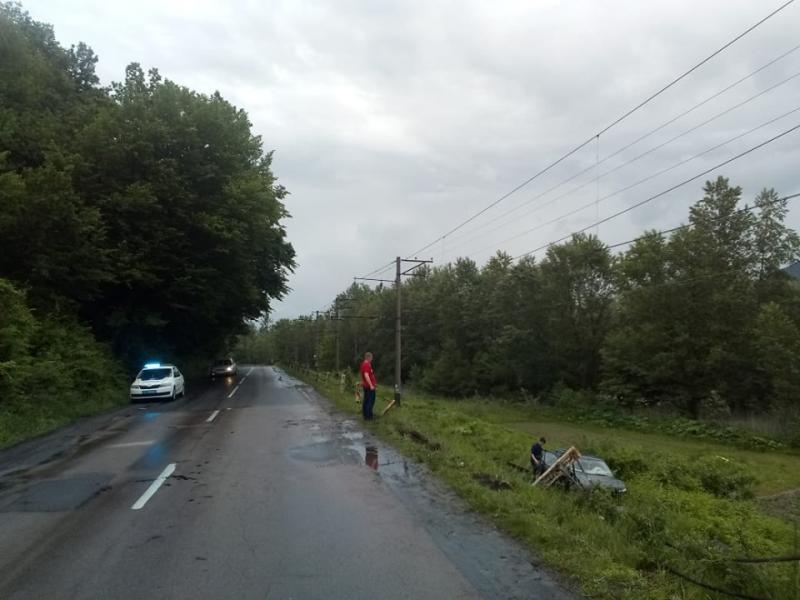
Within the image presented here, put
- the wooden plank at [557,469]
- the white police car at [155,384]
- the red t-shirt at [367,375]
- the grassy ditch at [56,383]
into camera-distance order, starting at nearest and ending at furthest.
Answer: the wooden plank at [557,469] < the grassy ditch at [56,383] < the red t-shirt at [367,375] < the white police car at [155,384]

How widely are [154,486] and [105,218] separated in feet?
80.1


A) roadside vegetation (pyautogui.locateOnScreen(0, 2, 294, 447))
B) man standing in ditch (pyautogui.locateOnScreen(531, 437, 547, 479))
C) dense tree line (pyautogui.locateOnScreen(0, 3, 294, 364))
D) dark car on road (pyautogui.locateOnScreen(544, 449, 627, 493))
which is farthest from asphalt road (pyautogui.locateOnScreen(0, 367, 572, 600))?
dense tree line (pyautogui.locateOnScreen(0, 3, 294, 364))

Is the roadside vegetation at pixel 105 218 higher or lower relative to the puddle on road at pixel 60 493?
higher

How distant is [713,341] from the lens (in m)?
36.2

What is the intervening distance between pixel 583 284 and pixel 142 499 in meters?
45.4

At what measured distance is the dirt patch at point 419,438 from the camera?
12.8 m

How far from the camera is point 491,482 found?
30.5 feet

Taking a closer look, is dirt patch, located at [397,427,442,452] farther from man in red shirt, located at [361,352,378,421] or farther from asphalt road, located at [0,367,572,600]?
man in red shirt, located at [361,352,378,421]

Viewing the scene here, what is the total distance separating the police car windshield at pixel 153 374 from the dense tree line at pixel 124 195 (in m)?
3.95

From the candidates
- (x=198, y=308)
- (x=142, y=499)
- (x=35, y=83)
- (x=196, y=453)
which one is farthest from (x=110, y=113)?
(x=142, y=499)

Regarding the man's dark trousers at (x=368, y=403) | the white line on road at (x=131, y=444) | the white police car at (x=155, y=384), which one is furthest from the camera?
the white police car at (x=155, y=384)

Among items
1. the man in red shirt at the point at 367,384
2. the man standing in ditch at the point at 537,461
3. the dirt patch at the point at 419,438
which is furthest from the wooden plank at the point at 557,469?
the man in red shirt at the point at 367,384

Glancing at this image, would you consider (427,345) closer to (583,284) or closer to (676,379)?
(583,284)

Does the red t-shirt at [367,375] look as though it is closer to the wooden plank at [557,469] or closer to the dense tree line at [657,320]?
the wooden plank at [557,469]
